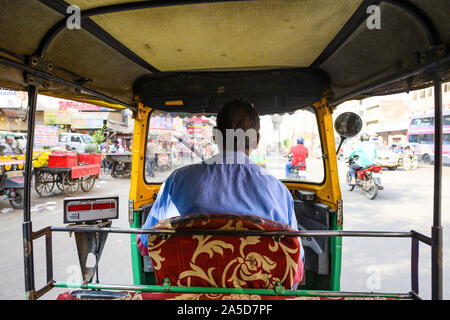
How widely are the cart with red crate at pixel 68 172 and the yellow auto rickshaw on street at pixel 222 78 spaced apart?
6.25 meters

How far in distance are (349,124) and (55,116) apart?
1966cm

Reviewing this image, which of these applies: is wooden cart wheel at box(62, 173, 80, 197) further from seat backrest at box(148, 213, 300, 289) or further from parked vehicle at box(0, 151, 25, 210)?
seat backrest at box(148, 213, 300, 289)

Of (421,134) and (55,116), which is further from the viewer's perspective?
(421,134)

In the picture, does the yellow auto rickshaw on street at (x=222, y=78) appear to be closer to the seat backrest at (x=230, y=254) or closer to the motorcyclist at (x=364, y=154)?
the seat backrest at (x=230, y=254)

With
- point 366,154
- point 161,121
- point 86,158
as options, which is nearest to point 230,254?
point 161,121

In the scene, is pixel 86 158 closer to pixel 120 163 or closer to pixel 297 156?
pixel 120 163

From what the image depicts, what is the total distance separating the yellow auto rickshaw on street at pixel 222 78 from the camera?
117 cm

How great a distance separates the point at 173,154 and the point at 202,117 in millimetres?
522

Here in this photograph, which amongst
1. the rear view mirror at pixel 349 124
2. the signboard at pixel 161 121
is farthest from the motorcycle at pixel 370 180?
the signboard at pixel 161 121

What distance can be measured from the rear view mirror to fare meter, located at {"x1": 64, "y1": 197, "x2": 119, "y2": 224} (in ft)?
5.87

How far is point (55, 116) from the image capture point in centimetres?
1753

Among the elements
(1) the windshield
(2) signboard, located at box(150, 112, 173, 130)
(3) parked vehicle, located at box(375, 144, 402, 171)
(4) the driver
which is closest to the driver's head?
(4) the driver
